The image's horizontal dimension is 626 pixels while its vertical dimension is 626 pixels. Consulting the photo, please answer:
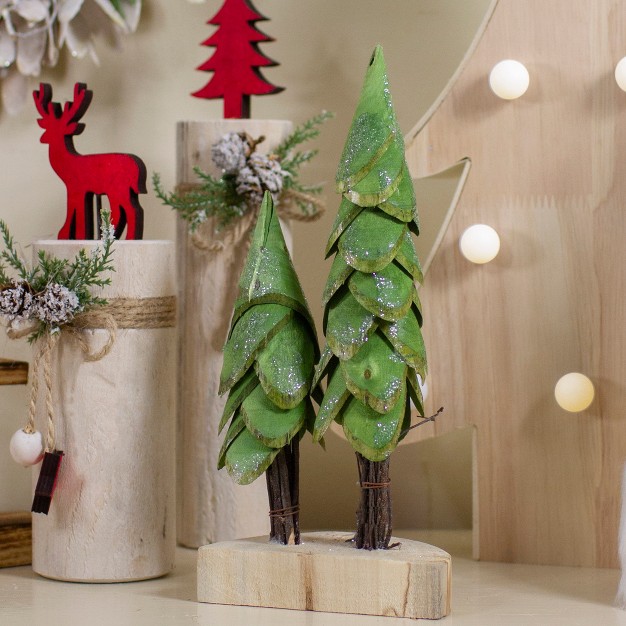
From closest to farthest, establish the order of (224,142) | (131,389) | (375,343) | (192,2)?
(375,343) < (131,389) < (224,142) < (192,2)

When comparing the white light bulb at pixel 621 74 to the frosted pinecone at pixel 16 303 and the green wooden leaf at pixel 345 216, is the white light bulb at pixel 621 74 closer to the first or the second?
the green wooden leaf at pixel 345 216

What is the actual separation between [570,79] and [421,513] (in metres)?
0.58

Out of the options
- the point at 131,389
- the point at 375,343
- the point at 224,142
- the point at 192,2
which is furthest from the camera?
the point at 192,2

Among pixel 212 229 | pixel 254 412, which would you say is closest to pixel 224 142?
pixel 212 229

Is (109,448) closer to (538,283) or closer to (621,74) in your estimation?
(538,283)

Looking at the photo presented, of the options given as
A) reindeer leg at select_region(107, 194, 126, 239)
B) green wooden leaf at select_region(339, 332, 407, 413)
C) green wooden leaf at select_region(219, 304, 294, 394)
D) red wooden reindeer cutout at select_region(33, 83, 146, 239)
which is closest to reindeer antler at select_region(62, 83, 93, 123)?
red wooden reindeer cutout at select_region(33, 83, 146, 239)

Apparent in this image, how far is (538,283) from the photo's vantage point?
43.6 inches

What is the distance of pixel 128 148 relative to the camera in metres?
1.34

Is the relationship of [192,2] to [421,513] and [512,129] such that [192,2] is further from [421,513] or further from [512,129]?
[421,513]

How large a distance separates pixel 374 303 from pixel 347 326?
0.11 ft

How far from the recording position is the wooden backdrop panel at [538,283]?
3.55ft

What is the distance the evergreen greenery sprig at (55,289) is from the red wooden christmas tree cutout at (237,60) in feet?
0.90

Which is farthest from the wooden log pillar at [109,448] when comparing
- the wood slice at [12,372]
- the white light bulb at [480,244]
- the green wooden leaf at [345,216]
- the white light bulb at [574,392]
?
the white light bulb at [574,392]

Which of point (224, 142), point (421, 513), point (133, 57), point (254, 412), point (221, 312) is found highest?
point (133, 57)
